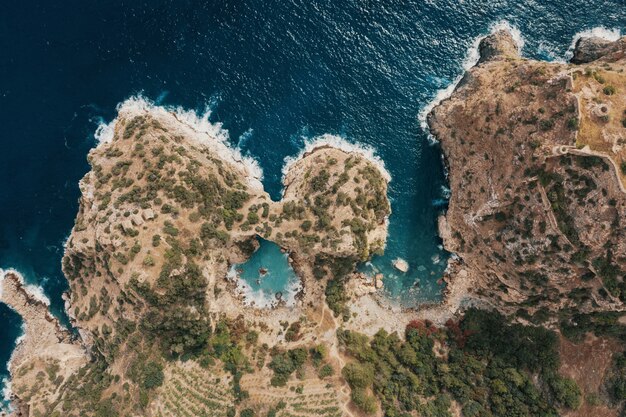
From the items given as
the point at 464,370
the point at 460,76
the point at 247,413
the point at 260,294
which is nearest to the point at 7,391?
the point at 247,413

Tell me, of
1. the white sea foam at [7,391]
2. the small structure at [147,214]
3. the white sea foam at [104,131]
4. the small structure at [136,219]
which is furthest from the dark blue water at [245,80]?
the small structure at [147,214]

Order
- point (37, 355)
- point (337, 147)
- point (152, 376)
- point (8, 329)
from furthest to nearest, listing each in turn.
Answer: point (8, 329) < point (37, 355) < point (337, 147) < point (152, 376)

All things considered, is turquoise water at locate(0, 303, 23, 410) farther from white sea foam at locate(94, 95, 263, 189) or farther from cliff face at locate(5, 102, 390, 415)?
white sea foam at locate(94, 95, 263, 189)

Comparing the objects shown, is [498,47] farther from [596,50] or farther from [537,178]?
[537,178]

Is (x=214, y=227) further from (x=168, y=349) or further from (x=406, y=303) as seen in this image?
(x=406, y=303)

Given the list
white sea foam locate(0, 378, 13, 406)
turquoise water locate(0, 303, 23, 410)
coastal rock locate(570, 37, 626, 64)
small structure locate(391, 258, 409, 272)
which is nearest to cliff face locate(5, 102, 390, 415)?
white sea foam locate(0, 378, 13, 406)

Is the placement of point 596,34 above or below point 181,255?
above

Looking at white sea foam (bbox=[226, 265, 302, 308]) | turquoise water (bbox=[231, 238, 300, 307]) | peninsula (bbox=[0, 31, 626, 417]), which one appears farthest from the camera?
white sea foam (bbox=[226, 265, 302, 308])
